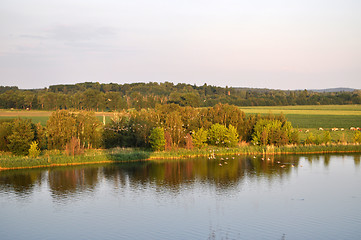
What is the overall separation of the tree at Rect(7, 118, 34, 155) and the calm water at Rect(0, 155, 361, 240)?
4058mm

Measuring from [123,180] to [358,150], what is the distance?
81.6 feet

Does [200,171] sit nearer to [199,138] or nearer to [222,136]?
[199,138]

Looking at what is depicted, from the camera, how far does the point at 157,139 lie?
40.4 m

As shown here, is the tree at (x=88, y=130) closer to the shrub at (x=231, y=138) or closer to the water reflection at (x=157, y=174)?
the water reflection at (x=157, y=174)

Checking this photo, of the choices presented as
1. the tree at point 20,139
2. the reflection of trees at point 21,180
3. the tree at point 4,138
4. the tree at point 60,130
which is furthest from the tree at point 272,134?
the tree at point 4,138

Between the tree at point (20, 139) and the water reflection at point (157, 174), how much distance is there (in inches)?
154

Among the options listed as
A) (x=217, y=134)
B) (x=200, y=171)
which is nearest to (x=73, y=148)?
(x=200, y=171)

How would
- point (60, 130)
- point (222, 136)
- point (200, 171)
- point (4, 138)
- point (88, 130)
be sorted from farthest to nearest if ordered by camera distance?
1. point (222, 136)
2. point (88, 130)
3. point (60, 130)
4. point (4, 138)
5. point (200, 171)

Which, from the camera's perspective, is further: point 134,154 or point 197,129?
point 197,129

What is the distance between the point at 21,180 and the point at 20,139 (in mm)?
7076

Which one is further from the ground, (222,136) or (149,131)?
(149,131)

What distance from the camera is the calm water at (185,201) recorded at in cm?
1970

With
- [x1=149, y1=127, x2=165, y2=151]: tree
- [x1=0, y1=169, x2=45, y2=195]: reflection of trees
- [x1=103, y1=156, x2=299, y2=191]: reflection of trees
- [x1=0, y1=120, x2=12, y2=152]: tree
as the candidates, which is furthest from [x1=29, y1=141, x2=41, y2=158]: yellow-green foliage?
[x1=149, y1=127, x2=165, y2=151]: tree

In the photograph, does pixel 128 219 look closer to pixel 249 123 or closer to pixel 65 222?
pixel 65 222
